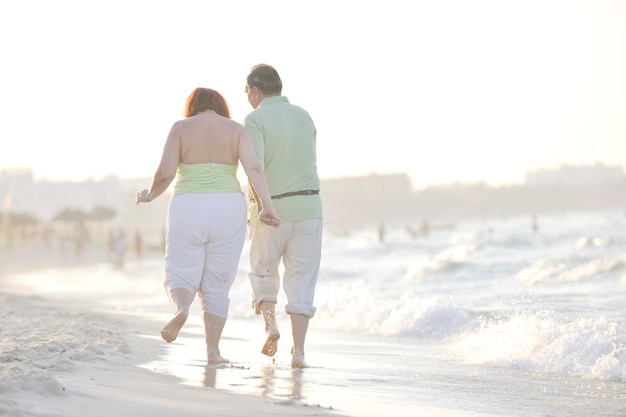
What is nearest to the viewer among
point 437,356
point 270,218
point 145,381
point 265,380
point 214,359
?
point 145,381

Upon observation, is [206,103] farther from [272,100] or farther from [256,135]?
[272,100]

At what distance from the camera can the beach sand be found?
3.72 m

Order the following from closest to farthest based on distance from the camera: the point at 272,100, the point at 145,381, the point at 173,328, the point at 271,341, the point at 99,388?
the point at 99,388 → the point at 145,381 → the point at 173,328 → the point at 271,341 → the point at 272,100

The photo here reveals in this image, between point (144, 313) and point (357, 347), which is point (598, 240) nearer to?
point (144, 313)

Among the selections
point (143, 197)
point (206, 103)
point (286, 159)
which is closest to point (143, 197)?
point (143, 197)

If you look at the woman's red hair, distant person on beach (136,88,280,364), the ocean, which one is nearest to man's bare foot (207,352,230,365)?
the ocean

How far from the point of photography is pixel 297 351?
5641mm

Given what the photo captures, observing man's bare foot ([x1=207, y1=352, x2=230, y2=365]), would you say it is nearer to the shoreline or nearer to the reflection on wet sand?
the reflection on wet sand

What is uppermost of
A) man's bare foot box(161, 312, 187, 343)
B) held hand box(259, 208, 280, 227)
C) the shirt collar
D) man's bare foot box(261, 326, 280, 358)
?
the shirt collar

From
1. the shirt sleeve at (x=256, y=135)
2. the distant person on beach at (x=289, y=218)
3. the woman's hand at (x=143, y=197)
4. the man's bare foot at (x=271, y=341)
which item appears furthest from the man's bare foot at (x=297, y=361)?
the woman's hand at (x=143, y=197)

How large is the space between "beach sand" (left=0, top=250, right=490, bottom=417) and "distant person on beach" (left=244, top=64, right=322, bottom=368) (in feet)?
1.14

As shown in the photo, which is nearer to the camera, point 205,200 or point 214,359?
point 205,200

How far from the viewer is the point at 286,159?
5.70 m

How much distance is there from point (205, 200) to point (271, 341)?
89cm
